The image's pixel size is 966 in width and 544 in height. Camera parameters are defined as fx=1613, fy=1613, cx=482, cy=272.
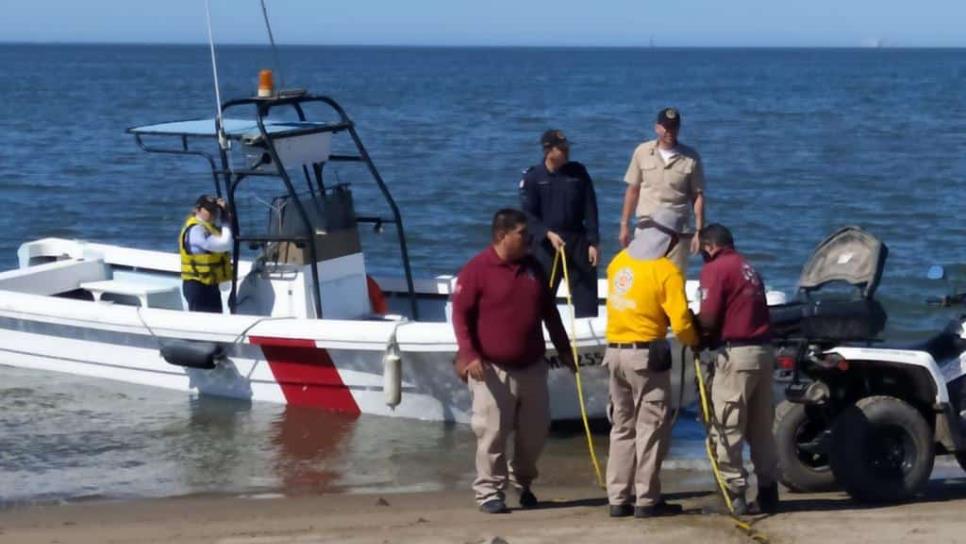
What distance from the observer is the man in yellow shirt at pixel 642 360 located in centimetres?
689

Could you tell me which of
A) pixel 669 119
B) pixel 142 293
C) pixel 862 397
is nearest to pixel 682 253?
pixel 669 119

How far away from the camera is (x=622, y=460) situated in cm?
718

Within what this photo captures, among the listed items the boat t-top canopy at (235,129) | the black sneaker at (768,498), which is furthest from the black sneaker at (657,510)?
the boat t-top canopy at (235,129)

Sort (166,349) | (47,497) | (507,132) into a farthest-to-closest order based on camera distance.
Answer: (507,132)
(166,349)
(47,497)

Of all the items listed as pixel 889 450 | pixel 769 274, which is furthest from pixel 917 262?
pixel 889 450

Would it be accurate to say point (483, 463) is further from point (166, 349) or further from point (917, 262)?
point (917, 262)

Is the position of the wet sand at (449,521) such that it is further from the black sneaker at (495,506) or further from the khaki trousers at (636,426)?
the khaki trousers at (636,426)

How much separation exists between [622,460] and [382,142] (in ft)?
98.1

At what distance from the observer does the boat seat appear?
11.7 metres

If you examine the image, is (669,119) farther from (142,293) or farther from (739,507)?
(142,293)

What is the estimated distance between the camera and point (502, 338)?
7.16 meters

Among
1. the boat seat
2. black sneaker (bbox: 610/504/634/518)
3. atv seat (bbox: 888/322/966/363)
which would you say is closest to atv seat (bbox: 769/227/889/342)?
atv seat (bbox: 888/322/966/363)

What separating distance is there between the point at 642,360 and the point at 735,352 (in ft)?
1.37

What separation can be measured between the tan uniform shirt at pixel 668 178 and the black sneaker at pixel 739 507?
2461 mm
